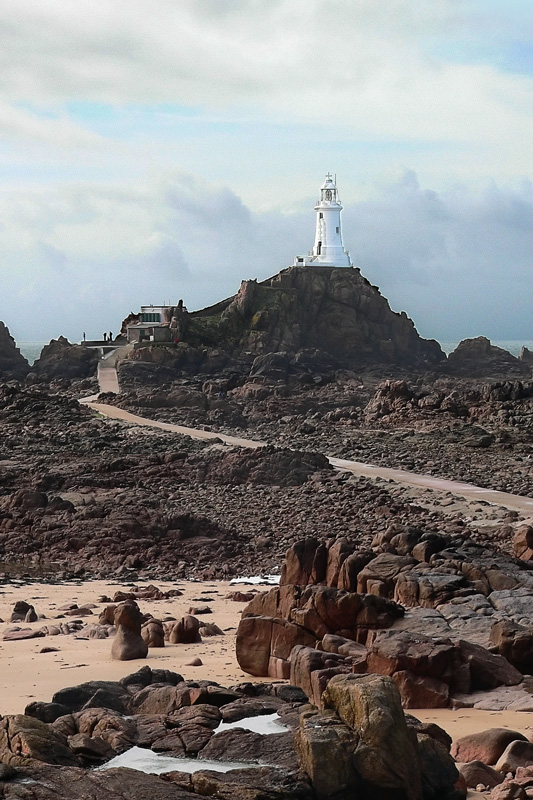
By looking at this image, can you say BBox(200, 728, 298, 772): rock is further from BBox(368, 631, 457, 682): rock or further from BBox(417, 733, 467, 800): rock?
BBox(368, 631, 457, 682): rock

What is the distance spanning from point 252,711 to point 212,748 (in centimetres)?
91

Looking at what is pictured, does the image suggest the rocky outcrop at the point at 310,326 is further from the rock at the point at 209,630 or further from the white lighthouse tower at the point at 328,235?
the rock at the point at 209,630

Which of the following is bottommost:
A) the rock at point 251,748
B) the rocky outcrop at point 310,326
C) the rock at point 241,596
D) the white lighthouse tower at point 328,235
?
the rock at point 241,596

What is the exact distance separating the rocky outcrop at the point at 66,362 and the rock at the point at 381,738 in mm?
69871

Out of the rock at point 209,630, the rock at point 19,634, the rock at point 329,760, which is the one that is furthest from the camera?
the rock at point 209,630

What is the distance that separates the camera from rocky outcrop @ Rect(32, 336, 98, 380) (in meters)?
77.3

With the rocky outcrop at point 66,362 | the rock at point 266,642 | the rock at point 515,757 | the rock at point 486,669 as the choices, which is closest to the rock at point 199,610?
the rock at point 266,642

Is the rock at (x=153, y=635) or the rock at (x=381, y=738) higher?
the rock at (x=381, y=738)

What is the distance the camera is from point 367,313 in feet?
295

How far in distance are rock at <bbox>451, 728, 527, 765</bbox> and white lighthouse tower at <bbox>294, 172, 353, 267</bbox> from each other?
286 ft

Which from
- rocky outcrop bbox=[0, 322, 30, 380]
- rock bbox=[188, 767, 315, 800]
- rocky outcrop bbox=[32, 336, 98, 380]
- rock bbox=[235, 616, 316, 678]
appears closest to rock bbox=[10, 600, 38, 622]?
rock bbox=[235, 616, 316, 678]

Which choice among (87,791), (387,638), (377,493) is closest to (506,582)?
(387,638)

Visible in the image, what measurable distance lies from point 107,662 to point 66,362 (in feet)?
223

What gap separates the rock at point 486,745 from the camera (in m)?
8.77
